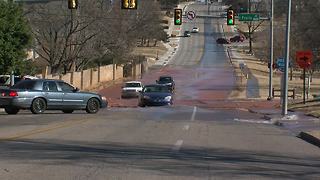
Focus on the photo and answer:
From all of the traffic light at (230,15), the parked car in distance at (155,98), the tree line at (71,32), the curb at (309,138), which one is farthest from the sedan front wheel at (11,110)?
the traffic light at (230,15)

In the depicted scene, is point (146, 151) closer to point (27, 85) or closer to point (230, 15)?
point (27, 85)

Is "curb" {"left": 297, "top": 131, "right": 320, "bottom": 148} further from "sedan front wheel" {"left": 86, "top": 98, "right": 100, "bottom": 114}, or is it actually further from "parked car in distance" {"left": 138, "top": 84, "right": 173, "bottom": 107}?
"parked car in distance" {"left": 138, "top": 84, "right": 173, "bottom": 107}

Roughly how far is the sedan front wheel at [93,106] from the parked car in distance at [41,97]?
9 cm

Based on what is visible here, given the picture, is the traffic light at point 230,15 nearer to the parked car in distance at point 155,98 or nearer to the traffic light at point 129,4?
the parked car in distance at point 155,98

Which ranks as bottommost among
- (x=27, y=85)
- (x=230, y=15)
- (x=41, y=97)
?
(x=41, y=97)

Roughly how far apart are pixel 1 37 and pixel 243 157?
24.2 metres

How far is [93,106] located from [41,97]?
10.4ft

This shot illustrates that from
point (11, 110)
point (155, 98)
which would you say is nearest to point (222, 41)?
point (155, 98)

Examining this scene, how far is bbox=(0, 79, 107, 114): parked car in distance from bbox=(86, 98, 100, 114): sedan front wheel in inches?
3.6

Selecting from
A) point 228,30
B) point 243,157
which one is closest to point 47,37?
point 243,157

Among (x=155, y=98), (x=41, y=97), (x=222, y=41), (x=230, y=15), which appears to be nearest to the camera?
(x=41, y=97)

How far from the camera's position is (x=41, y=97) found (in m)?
29.2

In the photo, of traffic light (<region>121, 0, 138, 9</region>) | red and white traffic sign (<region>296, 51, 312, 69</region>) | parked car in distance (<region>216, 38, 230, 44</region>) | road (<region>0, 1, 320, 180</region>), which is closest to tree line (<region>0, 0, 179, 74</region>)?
traffic light (<region>121, 0, 138, 9</region>)

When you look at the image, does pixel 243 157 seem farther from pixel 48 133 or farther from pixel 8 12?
pixel 8 12
